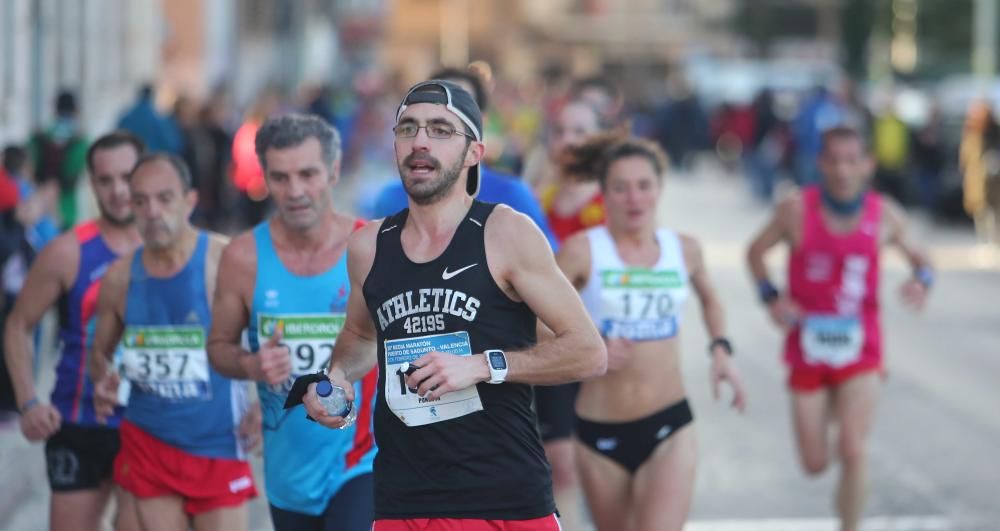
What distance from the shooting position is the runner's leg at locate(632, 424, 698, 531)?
641cm

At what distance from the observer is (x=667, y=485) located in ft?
21.4

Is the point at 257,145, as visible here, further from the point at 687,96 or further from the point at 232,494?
the point at 687,96

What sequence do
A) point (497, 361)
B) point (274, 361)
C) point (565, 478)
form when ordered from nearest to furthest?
1. point (497, 361)
2. point (274, 361)
3. point (565, 478)

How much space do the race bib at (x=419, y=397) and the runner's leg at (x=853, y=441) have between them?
404 cm

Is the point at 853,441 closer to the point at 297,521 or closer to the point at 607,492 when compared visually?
the point at 607,492

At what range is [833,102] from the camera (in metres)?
26.3

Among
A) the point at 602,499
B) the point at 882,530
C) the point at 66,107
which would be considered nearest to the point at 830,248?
the point at 882,530

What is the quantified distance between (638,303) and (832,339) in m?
2.07

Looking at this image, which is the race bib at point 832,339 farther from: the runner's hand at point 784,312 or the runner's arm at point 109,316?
the runner's arm at point 109,316

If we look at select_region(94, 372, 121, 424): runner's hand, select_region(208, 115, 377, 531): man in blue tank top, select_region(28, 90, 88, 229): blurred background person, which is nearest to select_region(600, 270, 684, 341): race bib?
select_region(208, 115, 377, 531): man in blue tank top

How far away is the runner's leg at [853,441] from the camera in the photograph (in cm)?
816

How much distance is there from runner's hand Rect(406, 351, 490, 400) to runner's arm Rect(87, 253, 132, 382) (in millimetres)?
2260

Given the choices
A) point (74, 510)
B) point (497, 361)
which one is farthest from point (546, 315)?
point (74, 510)

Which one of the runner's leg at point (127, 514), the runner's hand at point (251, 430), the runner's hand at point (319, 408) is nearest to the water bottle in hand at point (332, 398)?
the runner's hand at point (319, 408)
